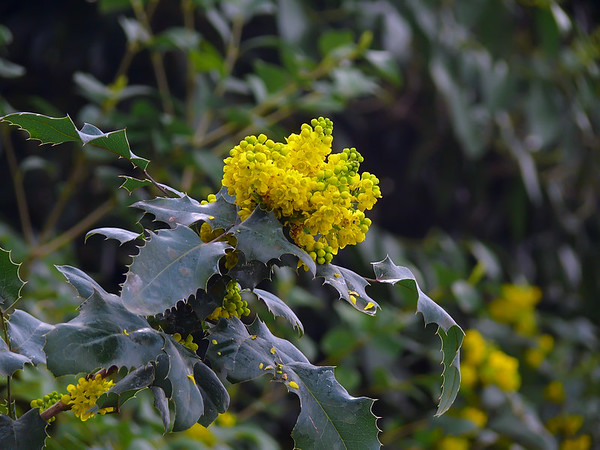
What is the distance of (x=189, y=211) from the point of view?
598 mm

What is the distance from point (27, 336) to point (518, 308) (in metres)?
2.02

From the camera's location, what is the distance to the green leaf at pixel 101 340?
51 centimetres

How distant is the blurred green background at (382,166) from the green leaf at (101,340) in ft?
2.09

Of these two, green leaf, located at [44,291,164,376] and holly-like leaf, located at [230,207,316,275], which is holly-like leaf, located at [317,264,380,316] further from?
green leaf, located at [44,291,164,376]

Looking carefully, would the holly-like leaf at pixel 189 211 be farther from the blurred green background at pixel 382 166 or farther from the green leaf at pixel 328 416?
the blurred green background at pixel 382 166

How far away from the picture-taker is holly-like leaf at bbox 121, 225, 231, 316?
51cm

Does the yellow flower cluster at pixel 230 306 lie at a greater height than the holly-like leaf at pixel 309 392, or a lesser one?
greater

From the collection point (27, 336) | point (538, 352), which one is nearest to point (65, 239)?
point (27, 336)

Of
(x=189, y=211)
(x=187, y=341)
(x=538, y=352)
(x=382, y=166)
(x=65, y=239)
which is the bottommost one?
(x=538, y=352)

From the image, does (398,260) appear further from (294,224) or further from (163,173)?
(294,224)

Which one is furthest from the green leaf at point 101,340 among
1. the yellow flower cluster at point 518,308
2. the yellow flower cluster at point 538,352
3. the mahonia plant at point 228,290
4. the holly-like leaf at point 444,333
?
the yellow flower cluster at point 538,352

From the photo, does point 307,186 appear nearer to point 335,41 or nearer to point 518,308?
point 335,41

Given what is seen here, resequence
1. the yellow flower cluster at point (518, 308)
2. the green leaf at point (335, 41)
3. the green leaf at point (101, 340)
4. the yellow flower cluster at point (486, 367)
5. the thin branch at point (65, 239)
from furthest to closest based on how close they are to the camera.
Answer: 1. the yellow flower cluster at point (518, 308)
2. the yellow flower cluster at point (486, 367)
3. the green leaf at point (335, 41)
4. the thin branch at point (65, 239)
5. the green leaf at point (101, 340)

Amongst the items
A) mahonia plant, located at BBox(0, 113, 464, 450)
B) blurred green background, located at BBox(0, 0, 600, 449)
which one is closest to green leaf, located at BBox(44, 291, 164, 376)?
mahonia plant, located at BBox(0, 113, 464, 450)
